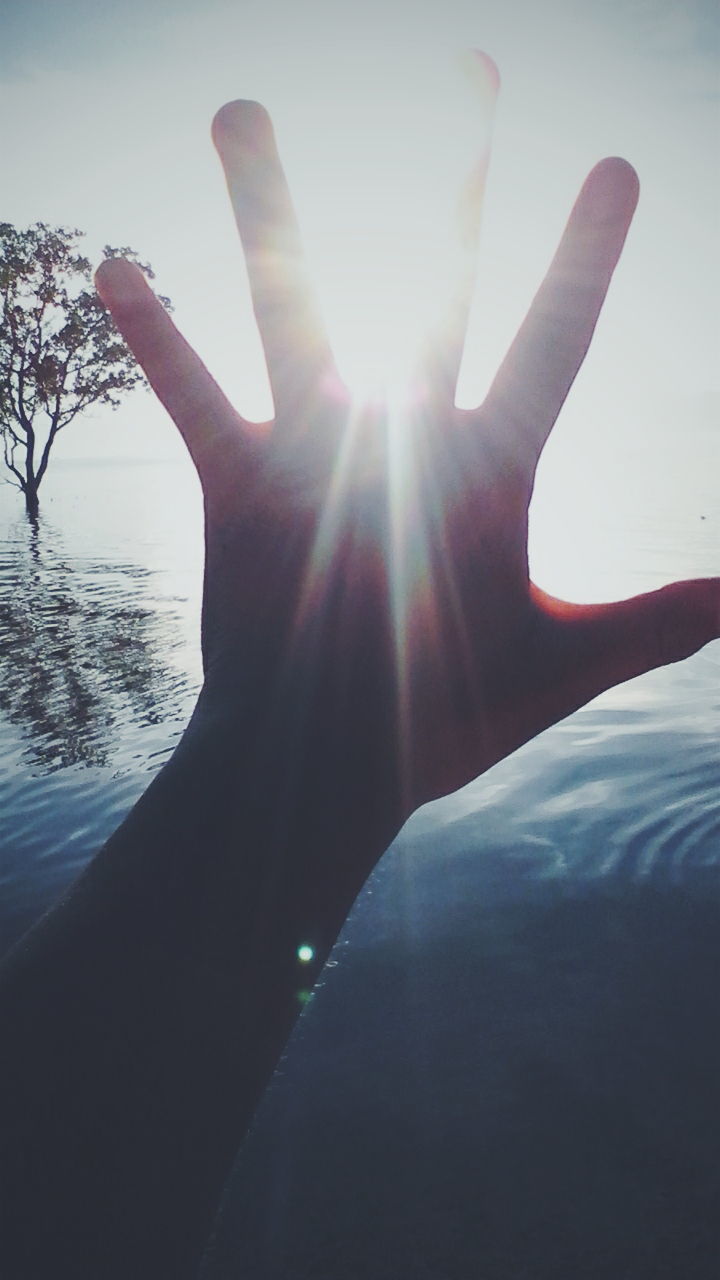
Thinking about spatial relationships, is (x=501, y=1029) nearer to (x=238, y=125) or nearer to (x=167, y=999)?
(x=167, y=999)

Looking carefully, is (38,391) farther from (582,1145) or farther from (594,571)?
(582,1145)

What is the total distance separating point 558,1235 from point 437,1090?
1.98 ft

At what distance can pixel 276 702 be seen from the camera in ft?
5.47

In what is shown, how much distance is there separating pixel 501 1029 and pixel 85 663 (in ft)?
25.3

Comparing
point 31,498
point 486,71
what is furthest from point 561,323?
point 31,498

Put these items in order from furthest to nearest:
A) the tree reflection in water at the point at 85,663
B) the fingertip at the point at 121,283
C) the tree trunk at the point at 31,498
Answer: the tree trunk at the point at 31,498
the tree reflection in water at the point at 85,663
the fingertip at the point at 121,283

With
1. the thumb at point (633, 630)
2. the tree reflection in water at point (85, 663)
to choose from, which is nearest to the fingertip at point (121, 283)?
the thumb at point (633, 630)

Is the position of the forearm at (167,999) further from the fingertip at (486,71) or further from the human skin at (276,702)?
the fingertip at (486,71)

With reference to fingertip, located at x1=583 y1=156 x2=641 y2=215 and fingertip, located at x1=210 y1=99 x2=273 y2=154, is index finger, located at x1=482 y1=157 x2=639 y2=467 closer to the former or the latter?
fingertip, located at x1=583 y1=156 x2=641 y2=215

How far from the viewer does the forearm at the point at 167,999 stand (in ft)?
3.28

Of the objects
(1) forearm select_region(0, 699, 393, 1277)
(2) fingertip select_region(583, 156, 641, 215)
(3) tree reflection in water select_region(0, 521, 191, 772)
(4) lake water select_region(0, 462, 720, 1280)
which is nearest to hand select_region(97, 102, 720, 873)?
(2) fingertip select_region(583, 156, 641, 215)

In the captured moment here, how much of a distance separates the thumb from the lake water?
151 centimetres

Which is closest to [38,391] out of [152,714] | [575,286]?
[152,714]

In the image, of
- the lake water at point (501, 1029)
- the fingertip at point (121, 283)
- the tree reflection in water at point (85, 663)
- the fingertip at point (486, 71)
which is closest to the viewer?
the fingertip at point (486, 71)
